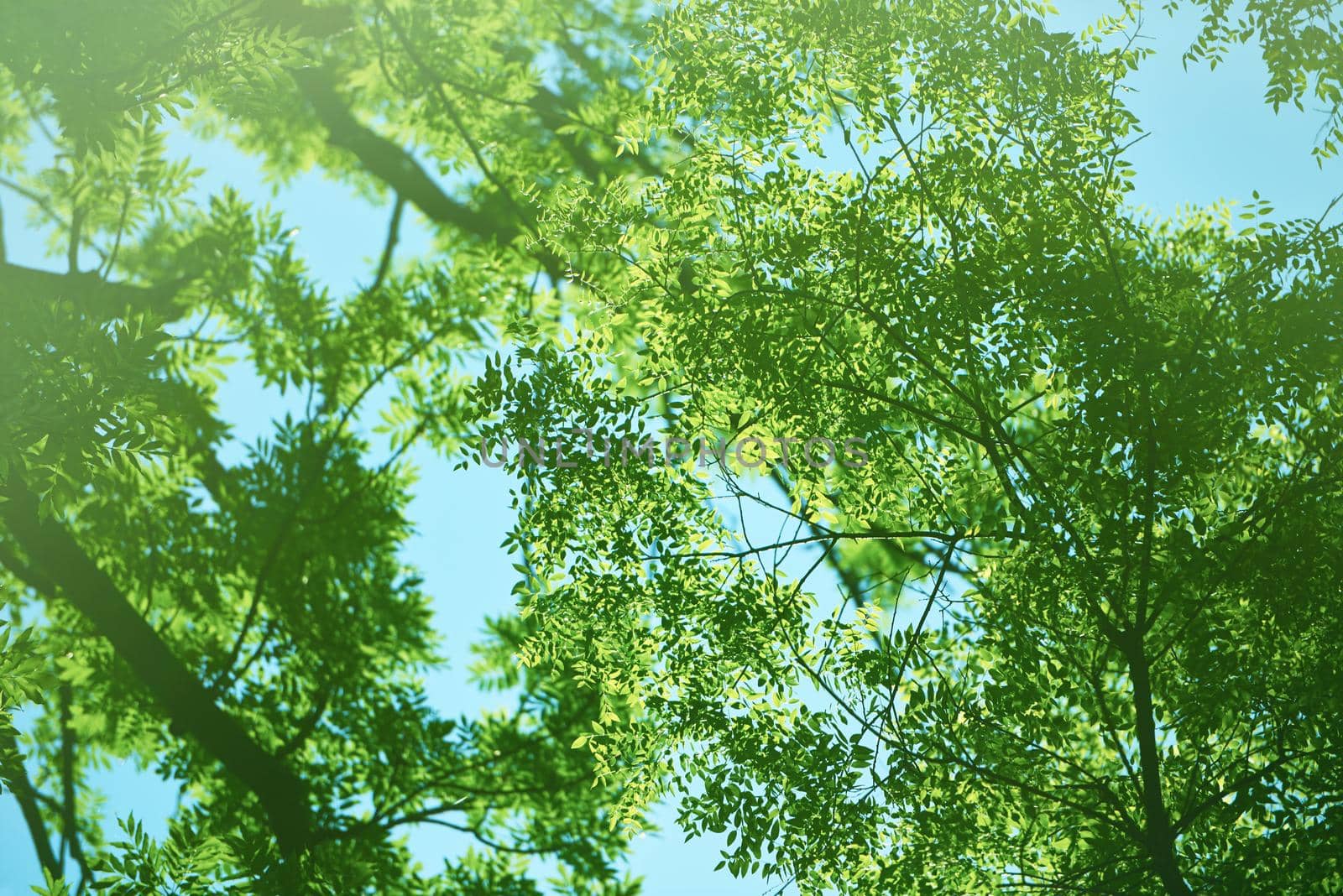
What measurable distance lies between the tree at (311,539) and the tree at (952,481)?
2.70 m

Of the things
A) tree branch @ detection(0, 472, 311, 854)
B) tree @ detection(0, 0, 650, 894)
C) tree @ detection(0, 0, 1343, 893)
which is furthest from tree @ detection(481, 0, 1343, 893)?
tree branch @ detection(0, 472, 311, 854)

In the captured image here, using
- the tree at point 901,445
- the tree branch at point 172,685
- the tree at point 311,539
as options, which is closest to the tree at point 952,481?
the tree at point 901,445

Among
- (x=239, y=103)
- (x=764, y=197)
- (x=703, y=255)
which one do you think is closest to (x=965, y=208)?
(x=764, y=197)

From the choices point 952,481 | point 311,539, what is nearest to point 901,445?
point 952,481

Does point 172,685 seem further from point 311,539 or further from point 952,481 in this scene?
point 952,481

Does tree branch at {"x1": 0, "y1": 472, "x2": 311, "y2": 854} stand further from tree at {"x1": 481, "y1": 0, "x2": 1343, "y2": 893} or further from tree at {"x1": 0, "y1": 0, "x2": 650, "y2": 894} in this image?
tree at {"x1": 481, "y1": 0, "x2": 1343, "y2": 893}

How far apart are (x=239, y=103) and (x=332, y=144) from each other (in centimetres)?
858

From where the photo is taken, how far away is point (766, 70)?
6.21 meters

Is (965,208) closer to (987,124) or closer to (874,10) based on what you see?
(987,124)

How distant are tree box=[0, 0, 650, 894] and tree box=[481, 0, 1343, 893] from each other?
2.70 meters

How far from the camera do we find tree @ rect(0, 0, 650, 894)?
32.2ft

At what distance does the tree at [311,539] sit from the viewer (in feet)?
32.2

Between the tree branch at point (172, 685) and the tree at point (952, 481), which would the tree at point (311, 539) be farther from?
the tree at point (952, 481)

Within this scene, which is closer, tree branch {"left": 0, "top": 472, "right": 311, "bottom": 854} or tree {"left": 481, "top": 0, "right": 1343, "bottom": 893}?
tree {"left": 481, "top": 0, "right": 1343, "bottom": 893}
